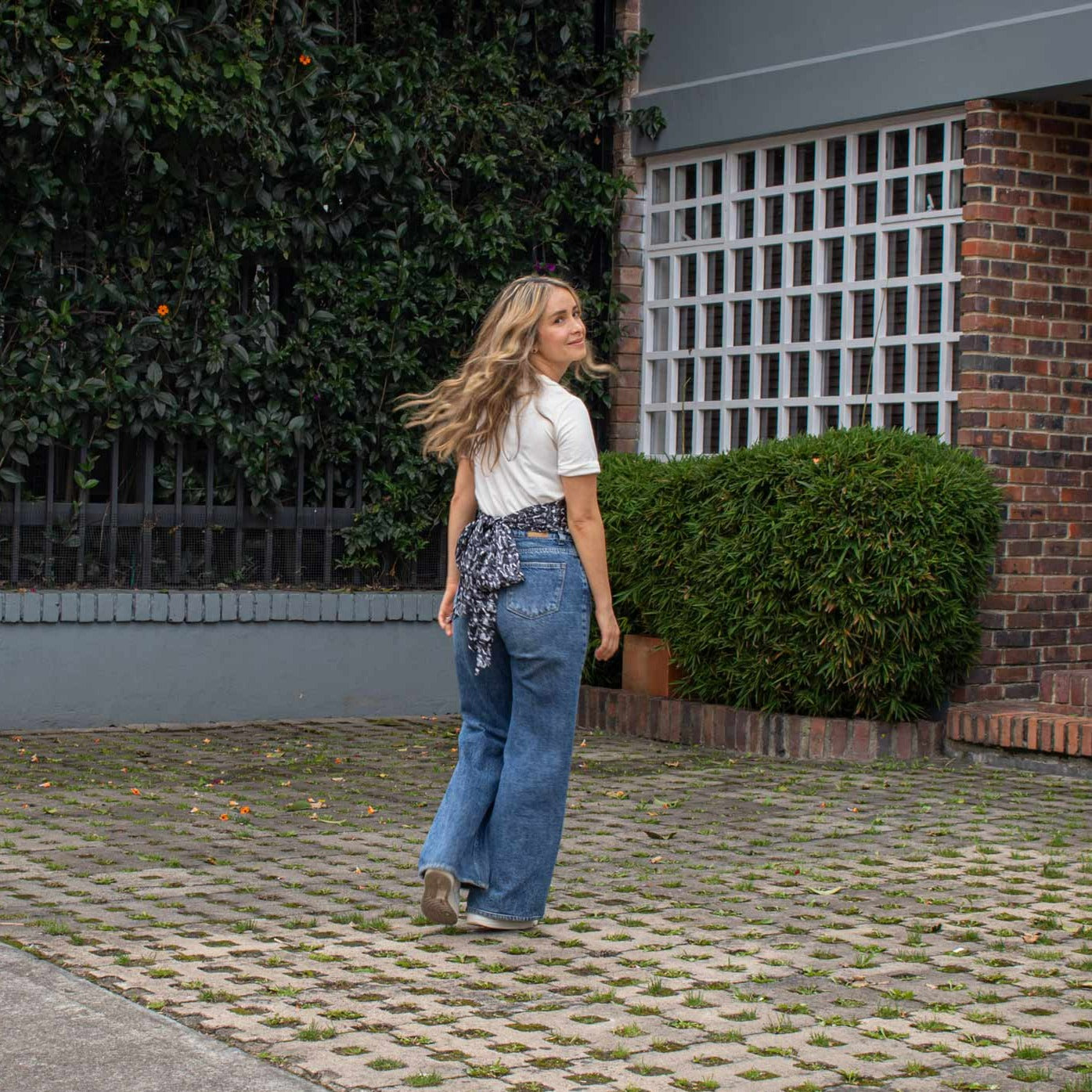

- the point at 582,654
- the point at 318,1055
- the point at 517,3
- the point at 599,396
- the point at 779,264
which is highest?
the point at 517,3

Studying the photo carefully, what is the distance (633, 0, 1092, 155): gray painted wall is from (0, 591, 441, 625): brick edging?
3.03m

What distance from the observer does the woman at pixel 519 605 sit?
5008mm

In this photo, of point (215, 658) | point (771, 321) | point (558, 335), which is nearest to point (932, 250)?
point (771, 321)

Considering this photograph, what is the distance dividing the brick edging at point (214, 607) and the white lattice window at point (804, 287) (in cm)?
187

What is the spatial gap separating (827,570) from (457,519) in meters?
3.20

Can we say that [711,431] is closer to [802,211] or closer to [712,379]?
[712,379]

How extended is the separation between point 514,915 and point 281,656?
4996mm

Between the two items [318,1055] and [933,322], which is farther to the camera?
[933,322]

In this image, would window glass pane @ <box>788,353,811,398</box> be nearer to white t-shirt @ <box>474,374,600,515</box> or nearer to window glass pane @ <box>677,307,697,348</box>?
window glass pane @ <box>677,307,697,348</box>

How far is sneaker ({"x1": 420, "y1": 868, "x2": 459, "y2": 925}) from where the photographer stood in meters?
4.98

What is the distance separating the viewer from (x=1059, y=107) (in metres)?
8.95

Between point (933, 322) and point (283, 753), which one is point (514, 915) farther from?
point (933, 322)

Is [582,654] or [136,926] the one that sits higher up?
[582,654]

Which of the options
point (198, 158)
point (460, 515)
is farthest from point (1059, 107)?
point (460, 515)
